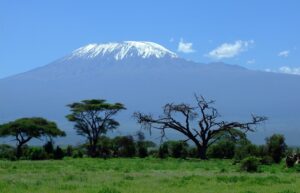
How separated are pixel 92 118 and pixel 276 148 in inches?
1243

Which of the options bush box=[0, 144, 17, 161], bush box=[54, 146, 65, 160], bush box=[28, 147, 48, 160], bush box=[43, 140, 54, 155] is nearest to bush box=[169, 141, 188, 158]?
bush box=[54, 146, 65, 160]

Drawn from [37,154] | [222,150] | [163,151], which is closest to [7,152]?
[37,154]

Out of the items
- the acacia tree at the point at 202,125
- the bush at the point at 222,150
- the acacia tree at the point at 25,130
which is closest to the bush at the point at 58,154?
the acacia tree at the point at 25,130

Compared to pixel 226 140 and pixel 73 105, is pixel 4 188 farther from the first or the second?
pixel 73 105

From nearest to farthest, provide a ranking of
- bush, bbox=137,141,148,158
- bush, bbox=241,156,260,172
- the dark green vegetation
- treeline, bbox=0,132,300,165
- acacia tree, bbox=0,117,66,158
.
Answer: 1. the dark green vegetation
2. bush, bbox=241,156,260,172
3. treeline, bbox=0,132,300,165
4. bush, bbox=137,141,148,158
5. acacia tree, bbox=0,117,66,158

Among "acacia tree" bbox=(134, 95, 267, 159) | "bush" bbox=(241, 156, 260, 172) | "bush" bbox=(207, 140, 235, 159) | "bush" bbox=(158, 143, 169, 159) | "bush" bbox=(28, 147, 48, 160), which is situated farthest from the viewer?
"bush" bbox=(158, 143, 169, 159)

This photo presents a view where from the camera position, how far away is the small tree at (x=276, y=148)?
46094mm

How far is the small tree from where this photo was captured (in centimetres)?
4609

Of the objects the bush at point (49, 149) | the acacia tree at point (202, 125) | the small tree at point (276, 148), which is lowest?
the small tree at point (276, 148)

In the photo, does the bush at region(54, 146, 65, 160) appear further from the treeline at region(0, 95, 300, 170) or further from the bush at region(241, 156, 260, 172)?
the bush at region(241, 156, 260, 172)

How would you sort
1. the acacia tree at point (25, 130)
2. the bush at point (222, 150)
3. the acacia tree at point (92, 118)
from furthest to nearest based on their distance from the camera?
the acacia tree at point (92, 118), the acacia tree at point (25, 130), the bush at point (222, 150)

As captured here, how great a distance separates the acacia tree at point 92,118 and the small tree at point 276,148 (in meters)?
29.3

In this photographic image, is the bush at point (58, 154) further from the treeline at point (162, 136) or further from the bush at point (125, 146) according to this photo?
the bush at point (125, 146)

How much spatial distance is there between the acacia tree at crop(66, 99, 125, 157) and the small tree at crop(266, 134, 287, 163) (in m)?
29.3
